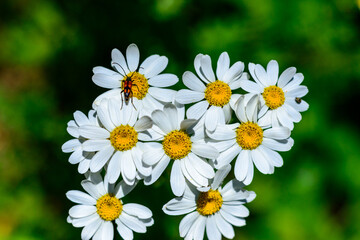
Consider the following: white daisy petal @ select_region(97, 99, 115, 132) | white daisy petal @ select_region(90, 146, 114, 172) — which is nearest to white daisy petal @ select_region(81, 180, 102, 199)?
white daisy petal @ select_region(90, 146, 114, 172)

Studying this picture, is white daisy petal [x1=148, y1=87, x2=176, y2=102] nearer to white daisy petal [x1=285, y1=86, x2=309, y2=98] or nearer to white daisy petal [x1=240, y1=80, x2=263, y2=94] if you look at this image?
white daisy petal [x1=240, y1=80, x2=263, y2=94]

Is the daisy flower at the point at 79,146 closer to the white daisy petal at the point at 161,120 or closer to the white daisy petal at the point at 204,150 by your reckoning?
the white daisy petal at the point at 161,120

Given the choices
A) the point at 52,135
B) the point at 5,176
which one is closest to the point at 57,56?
the point at 52,135

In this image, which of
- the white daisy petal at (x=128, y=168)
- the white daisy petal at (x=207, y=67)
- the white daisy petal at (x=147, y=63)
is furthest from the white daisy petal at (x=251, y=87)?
the white daisy petal at (x=128, y=168)

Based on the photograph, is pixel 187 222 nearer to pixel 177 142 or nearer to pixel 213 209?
pixel 213 209

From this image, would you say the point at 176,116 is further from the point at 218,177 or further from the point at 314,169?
the point at 314,169

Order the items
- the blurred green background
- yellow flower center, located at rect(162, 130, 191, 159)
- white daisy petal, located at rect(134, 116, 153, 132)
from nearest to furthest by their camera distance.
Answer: white daisy petal, located at rect(134, 116, 153, 132) → yellow flower center, located at rect(162, 130, 191, 159) → the blurred green background

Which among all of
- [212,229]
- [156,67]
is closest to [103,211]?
[212,229]
